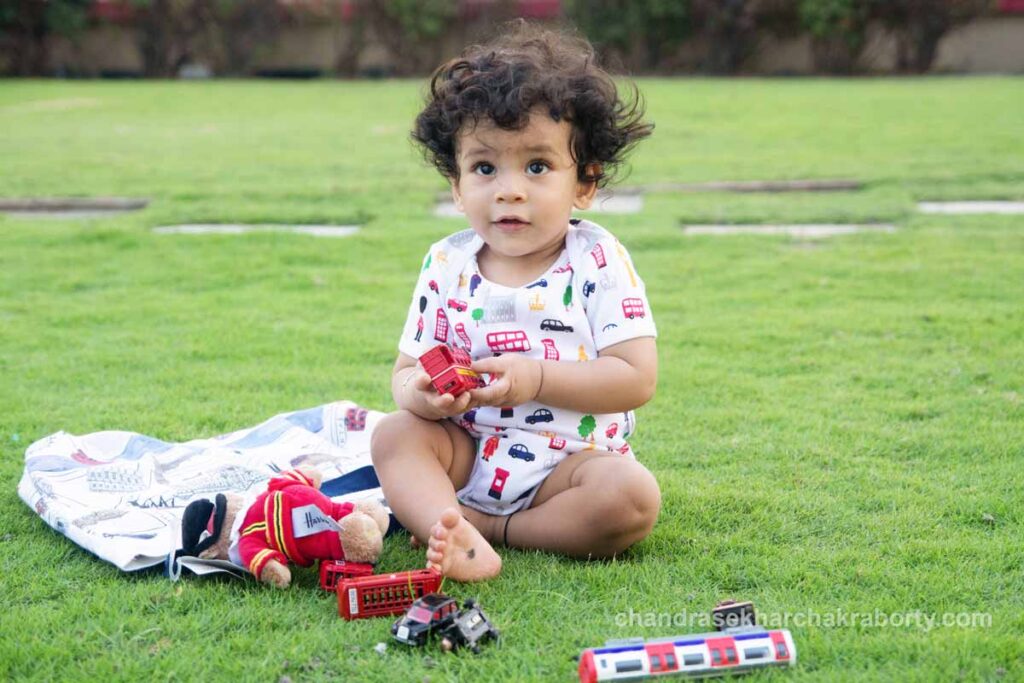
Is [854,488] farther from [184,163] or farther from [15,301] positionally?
[184,163]

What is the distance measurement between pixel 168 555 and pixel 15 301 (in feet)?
10.5

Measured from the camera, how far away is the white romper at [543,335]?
2.75m

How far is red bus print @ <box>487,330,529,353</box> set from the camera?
2.79 meters

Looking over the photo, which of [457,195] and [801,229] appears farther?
[801,229]

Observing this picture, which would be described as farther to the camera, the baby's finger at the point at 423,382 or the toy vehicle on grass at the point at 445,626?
the baby's finger at the point at 423,382

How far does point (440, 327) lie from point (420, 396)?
0.91 feet

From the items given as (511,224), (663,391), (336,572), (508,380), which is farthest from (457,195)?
(663,391)

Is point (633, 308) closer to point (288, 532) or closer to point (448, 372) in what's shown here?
point (448, 372)

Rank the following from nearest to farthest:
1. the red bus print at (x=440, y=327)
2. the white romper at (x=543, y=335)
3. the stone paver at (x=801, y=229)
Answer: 1. the white romper at (x=543, y=335)
2. the red bus print at (x=440, y=327)
3. the stone paver at (x=801, y=229)

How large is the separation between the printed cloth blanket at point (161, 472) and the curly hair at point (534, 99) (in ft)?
2.88

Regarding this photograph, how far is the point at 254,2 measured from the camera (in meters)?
23.8

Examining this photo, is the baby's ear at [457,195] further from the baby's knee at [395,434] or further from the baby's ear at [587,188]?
the baby's knee at [395,434]

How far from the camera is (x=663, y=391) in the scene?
13.0 ft

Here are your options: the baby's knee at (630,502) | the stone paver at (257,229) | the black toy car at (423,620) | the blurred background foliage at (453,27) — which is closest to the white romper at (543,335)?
the baby's knee at (630,502)
